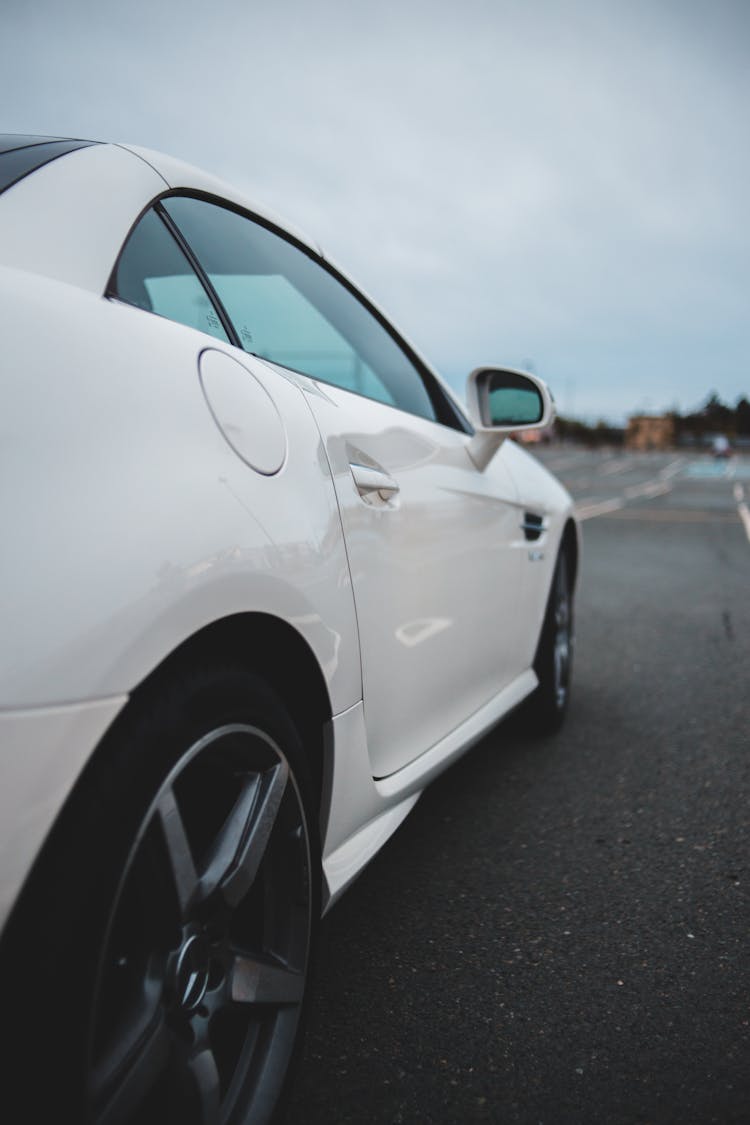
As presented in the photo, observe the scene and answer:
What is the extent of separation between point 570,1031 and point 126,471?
1431mm

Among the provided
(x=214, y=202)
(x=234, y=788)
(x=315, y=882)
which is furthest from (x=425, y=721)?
(x=214, y=202)

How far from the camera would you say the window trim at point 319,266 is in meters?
1.71

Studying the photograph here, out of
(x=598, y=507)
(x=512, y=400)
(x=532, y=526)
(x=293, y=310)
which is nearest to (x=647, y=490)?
(x=598, y=507)

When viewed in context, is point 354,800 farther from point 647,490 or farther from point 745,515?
point 647,490

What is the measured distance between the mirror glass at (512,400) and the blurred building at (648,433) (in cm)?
9665

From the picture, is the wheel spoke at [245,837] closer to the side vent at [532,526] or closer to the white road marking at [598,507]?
the side vent at [532,526]

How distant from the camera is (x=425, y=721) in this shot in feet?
7.30

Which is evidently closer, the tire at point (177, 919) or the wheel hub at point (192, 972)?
the tire at point (177, 919)

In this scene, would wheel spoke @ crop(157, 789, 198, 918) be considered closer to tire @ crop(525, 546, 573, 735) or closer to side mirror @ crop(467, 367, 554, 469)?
side mirror @ crop(467, 367, 554, 469)

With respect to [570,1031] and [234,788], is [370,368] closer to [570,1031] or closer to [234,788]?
[234,788]

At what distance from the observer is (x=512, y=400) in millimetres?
2896

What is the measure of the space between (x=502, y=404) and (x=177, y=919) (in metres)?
1.99

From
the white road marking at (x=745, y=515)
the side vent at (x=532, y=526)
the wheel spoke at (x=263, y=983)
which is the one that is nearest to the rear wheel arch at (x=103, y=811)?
the wheel spoke at (x=263, y=983)

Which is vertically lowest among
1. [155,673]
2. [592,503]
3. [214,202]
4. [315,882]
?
[592,503]
